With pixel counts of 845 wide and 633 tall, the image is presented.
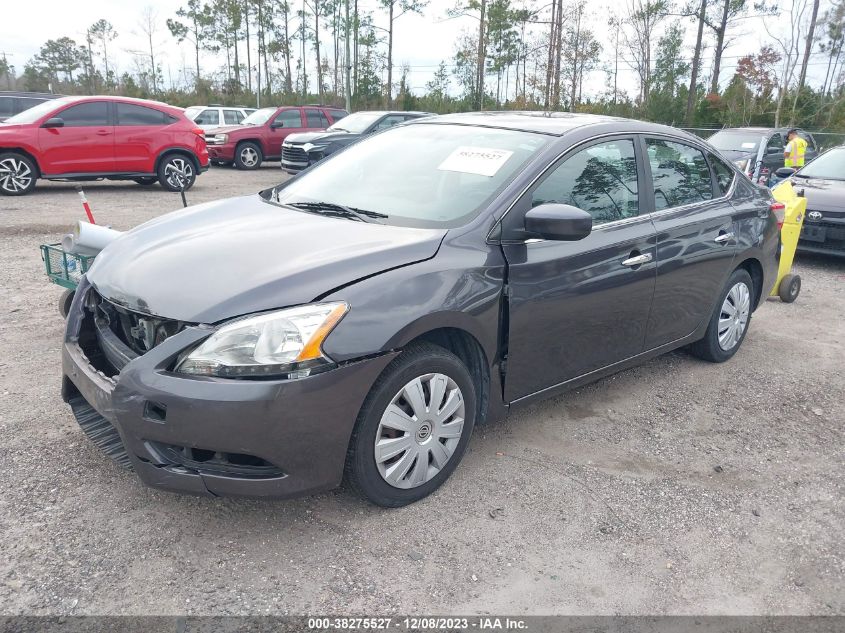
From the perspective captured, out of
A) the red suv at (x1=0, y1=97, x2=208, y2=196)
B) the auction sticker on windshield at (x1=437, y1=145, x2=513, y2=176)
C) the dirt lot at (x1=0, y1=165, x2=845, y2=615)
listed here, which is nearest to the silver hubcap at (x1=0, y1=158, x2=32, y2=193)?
the red suv at (x1=0, y1=97, x2=208, y2=196)

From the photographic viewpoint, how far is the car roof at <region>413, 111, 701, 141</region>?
3.84 meters

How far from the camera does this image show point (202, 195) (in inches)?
519

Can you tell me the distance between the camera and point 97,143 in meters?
12.2

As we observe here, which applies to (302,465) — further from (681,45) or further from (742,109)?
(681,45)

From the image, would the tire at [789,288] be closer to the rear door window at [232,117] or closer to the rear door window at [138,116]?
the rear door window at [138,116]

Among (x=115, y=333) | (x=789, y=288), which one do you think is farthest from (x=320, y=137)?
(x=115, y=333)

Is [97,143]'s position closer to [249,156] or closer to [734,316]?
[249,156]

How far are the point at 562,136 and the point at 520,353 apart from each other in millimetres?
1187

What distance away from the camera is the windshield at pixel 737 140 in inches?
563

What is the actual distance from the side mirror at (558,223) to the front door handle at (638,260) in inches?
29.7

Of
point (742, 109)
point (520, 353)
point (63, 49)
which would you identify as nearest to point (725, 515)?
point (520, 353)

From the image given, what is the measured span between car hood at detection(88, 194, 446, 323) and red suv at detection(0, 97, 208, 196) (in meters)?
9.34

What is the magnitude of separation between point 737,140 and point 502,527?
14.0m

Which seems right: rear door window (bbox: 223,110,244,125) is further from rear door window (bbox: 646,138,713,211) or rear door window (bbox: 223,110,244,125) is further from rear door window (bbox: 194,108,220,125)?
rear door window (bbox: 646,138,713,211)
